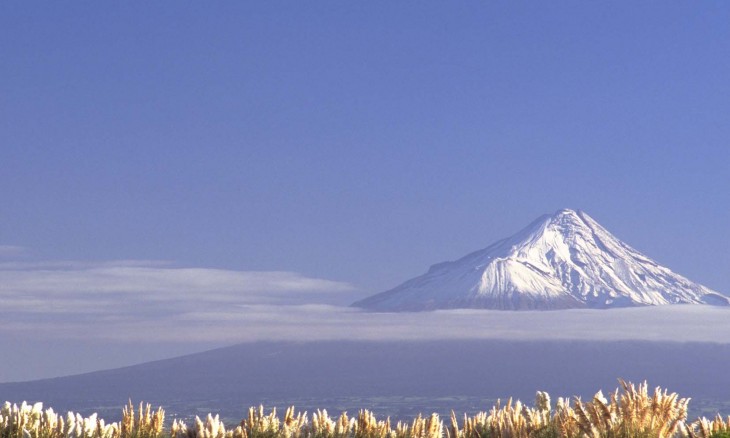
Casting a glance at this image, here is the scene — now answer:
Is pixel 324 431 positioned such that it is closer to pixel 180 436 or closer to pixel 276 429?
pixel 276 429

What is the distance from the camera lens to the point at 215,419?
16547 millimetres

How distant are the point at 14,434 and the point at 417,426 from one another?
5.97 m

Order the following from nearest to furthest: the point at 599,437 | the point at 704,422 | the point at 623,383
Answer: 1. the point at 623,383
2. the point at 599,437
3. the point at 704,422

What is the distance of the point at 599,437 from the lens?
13.9 meters

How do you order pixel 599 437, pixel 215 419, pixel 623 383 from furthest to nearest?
pixel 215 419 → pixel 599 437 → pixel 623 383

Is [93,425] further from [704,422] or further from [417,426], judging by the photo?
[704,422]

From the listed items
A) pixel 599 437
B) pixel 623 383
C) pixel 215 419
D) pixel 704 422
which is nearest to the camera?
pixel 623 383

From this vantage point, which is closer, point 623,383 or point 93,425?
point 623,383

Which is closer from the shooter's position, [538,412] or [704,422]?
[704,422]

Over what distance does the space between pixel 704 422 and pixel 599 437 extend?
1.98 metres

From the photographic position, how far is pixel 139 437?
56.6 ft

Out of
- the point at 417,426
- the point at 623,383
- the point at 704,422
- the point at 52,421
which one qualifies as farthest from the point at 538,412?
the point at 52,421

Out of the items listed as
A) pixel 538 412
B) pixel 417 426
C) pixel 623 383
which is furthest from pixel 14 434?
pixel 623 383

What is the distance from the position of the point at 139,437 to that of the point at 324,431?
2.73m
